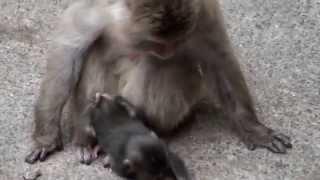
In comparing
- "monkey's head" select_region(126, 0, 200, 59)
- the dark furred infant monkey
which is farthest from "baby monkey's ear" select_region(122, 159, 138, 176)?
"monkey's head" select_region(126, 0, 200, 59)

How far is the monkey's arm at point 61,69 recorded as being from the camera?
156 inches

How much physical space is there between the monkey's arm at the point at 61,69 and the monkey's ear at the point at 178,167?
1.89 feet

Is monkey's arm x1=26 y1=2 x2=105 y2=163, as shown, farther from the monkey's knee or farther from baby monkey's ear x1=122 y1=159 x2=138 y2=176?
baby monkey's ear x1=122 y1=159 x2=138 y2=176

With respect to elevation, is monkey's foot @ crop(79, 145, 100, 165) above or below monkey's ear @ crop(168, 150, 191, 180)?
below

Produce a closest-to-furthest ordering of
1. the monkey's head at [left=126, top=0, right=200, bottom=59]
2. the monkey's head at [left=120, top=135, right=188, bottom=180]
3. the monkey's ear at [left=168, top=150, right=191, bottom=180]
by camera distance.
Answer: the monkey's head at [left=126, top=0, right=200, bottom=59] → the monkey's head at [left=120, top=135, right=188, bottom=180] → the monkey's ear at [left=168, top=150, right=191, bottom=180]

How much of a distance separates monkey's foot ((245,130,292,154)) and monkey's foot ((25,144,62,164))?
2.99ft

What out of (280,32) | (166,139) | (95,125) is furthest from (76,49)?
(280,32)

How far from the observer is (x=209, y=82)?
4.22 meters

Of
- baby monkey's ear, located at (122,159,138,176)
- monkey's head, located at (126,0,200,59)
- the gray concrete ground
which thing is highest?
monkey's head, located at (126,0,200,59)

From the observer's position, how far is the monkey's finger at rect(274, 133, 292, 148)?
13.6ft

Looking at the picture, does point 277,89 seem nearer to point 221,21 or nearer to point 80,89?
point 221,21

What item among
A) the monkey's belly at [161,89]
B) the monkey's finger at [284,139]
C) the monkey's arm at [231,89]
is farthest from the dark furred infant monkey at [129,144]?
the monkey's finger at [284,139]

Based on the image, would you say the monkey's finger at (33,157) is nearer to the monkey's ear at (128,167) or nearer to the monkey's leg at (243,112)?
the monkey's ear at (128,167)

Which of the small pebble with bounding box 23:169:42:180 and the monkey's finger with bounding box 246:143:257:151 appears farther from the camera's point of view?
the monkey's finger with bounding box 246:143:257:151
